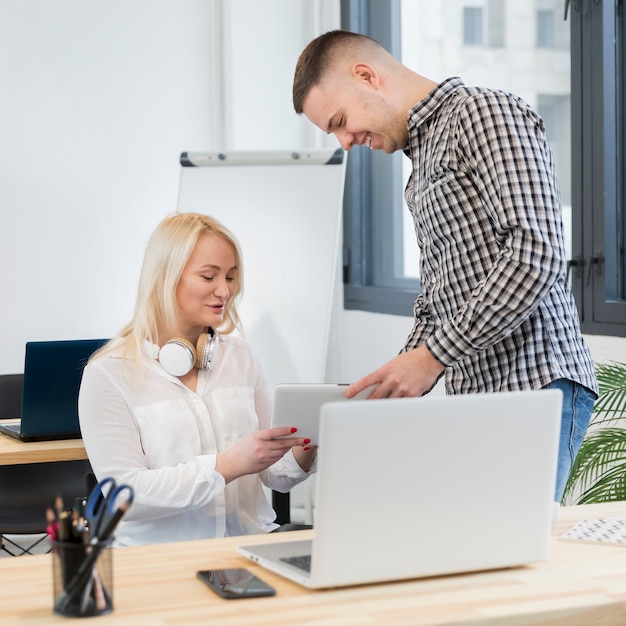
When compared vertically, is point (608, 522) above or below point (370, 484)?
below

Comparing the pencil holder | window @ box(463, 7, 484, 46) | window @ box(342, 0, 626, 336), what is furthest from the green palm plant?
window @ box(463, 7, 484, 46)

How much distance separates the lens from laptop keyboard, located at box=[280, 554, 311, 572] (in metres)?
1.30

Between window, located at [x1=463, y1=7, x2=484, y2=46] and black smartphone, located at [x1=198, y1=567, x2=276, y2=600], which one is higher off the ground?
window, located at [x1=463, y1=7, x2=484, y2=46]

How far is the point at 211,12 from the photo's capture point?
4676 millimetres

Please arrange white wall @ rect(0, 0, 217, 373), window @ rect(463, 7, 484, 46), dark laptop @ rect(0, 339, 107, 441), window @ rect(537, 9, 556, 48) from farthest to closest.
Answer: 1. white wall @ rect(0, 0, 217, 373)
2. window @ rect(463, 7, 484, 46)
3. window @ rect(537, 9, 556, 48)
4. dark laptop @ rect(0, 339, 107, 441)

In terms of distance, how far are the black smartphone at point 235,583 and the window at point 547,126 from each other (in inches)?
80.0

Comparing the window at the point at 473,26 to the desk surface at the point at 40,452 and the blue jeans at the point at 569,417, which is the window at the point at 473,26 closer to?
the desk surface at the point at 40,452

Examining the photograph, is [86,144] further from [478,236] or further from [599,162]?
[478,236]

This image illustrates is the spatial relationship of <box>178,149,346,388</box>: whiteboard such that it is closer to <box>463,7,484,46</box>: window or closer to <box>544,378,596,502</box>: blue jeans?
<box>463,7,484,46</box>: window

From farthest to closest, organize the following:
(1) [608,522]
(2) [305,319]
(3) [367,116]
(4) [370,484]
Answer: (2) [305,319] → (3) [367,116] → (1) [608,522] → (4) [370,484]

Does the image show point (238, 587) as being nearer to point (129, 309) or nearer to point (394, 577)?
point (394, 577)

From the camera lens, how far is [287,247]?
4086 millimetres

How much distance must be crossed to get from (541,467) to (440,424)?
17cm

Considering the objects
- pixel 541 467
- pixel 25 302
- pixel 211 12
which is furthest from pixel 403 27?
pixel 541 467
